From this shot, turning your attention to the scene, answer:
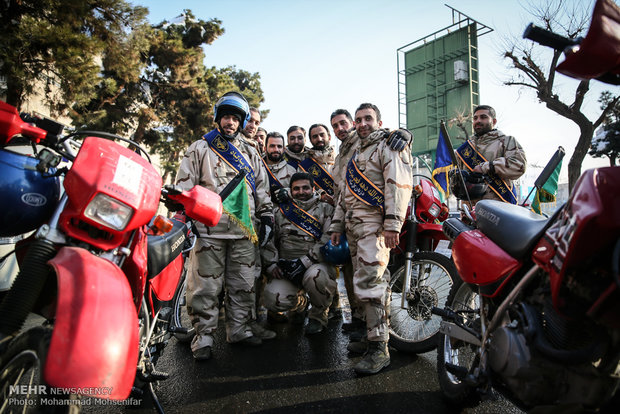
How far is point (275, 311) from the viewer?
13.1 feet

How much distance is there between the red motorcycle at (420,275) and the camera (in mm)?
3178

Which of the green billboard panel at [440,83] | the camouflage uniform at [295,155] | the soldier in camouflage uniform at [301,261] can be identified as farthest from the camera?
the green billboard panel at [440,83]

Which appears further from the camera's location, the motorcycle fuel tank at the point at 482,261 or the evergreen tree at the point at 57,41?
the evergreen tree at the point at 57,41

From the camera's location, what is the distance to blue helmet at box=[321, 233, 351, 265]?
12.2 ft

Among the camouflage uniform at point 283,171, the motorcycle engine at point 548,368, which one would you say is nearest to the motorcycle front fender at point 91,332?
the motorcycle engine at point 548,368

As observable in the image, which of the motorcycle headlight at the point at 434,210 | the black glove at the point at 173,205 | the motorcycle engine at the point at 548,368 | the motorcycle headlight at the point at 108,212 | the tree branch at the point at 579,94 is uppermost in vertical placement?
the tree branch at the point at 579,94

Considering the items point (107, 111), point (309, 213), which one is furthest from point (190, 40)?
point (309, 213)

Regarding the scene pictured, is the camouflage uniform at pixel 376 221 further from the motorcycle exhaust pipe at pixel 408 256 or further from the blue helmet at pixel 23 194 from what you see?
the blue helmet at pixel 23 194

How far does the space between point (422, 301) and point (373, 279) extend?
57 centimetres

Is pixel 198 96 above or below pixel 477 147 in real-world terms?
above

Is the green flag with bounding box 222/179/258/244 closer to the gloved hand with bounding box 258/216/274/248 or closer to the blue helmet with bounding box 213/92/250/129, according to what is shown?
the gloved hand with bounding box 258/216/274/248

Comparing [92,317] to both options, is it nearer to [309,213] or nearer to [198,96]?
[309,213]

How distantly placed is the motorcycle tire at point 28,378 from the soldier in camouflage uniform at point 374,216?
2.02 meters

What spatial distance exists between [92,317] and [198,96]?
52.0ft
